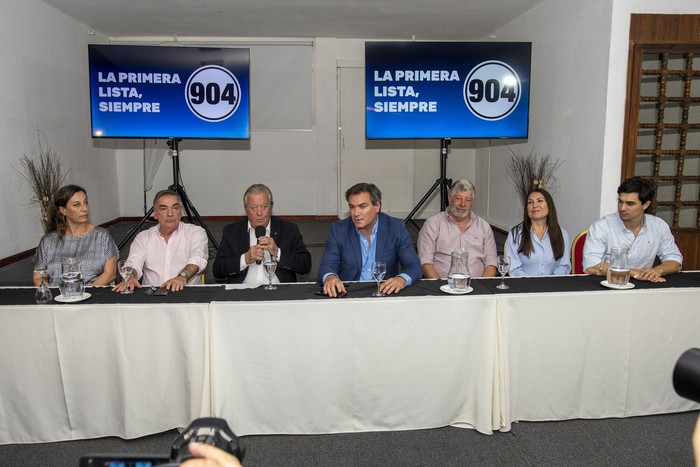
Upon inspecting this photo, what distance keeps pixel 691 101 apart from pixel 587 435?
3.60 meters

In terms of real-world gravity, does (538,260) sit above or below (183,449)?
below

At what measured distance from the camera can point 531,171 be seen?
606 cm

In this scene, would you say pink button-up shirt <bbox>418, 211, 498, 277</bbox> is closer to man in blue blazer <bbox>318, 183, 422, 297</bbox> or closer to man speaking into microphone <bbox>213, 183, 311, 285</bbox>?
man in blue blazer <bbox>318, 183, 422, 297</bbox>

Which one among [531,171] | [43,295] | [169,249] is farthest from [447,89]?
[43,295]

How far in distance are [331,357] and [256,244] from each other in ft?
3.31

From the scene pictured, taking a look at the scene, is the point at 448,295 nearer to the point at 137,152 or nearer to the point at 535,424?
the point at 535,424

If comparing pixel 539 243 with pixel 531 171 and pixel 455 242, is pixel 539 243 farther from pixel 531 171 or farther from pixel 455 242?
pixel 531 171

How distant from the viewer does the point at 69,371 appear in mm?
2363

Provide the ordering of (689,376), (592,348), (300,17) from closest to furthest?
(689,376) < (592,348) < (300,17)

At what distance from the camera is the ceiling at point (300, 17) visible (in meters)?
6.14

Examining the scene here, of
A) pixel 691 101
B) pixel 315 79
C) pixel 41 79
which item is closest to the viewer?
pixel 691 101

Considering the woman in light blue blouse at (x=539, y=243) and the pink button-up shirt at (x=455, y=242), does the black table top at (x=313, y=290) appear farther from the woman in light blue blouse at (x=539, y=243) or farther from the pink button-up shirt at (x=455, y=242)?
the pink button-up shirt at (x=455, y=242)

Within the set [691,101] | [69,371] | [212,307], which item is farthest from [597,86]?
[69,371]

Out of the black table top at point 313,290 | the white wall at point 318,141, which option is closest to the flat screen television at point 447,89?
the white wall at point 318,141
